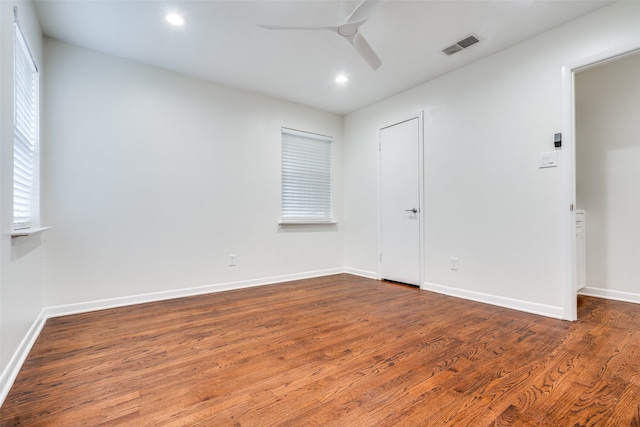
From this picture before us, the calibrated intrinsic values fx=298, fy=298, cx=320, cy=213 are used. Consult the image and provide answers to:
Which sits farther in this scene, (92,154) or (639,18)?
(92,154)

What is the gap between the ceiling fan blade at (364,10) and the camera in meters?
1.85

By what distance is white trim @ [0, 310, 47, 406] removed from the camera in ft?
4.92

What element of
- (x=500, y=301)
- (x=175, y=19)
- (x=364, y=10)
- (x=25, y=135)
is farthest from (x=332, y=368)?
(x=175, y=19)

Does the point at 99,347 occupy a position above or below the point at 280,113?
below

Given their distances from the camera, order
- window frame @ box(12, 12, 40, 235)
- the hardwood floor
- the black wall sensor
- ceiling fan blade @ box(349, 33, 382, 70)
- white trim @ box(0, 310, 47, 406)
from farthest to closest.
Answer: the black wall sensor < ceiling fan blade @ box(349, 33, 382, 70) < window frame @ box(12, 12, 40, 235) < white trim @ box(0, 310, 47, 406) < the hardwood floor

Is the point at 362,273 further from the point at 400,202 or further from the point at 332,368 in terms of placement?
the point at 332,368

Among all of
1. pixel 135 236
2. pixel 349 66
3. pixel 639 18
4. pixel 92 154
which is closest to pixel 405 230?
pixel 349 66

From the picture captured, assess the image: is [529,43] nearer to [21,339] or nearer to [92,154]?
[92,154]

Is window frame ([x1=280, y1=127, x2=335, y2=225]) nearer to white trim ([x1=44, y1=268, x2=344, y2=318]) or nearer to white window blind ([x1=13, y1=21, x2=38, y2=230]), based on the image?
white trim ([x1=44, y1=268, x2=344, y2=318])

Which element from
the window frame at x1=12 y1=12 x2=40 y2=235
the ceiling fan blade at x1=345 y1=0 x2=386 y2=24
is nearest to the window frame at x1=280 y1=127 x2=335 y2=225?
the ceiling fan blade at x1=345 y1=0 x2=386 y2=24

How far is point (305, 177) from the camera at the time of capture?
4.45 m

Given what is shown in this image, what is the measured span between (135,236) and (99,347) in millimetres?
1308

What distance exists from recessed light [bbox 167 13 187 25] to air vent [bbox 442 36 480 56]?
7.90 feet

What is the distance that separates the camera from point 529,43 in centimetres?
278
